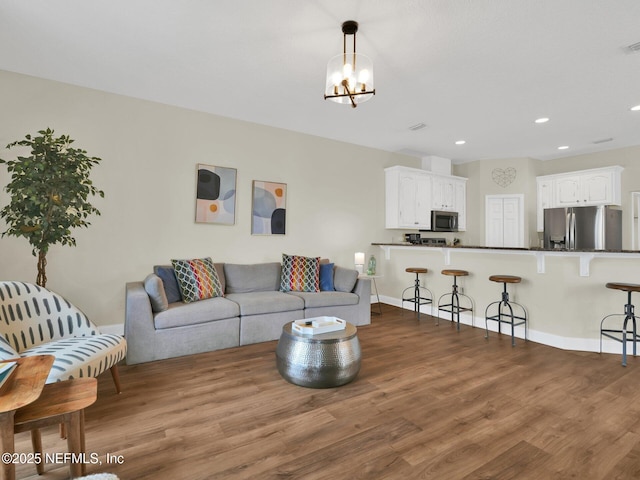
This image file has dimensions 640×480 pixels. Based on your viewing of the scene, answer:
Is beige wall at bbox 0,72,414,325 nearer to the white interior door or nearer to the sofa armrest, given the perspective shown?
the sofa armrest

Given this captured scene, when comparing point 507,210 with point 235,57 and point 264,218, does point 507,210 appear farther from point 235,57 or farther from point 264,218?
point 235,57

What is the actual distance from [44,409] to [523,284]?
172 inches

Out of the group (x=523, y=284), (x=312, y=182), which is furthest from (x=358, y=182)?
(x=523, y=284)

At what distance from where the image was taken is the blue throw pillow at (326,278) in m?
4.40

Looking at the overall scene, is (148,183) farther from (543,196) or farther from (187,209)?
(543,196)

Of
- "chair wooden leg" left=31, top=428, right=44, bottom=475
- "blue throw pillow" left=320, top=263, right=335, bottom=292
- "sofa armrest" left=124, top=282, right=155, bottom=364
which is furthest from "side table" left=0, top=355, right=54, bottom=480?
"blue throw pillow" left=320, top=263, right=335, bottom=292

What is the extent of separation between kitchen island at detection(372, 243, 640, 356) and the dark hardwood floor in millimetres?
427

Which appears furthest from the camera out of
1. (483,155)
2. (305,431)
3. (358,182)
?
(483,155)

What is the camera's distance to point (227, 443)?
1.86 metres

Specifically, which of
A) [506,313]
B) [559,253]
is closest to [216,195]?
[506,313]

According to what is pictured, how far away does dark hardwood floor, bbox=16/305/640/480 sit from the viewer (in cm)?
168

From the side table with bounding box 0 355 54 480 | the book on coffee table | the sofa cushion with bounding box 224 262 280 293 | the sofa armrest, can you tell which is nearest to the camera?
the side table with bounding box 0 355 54 480

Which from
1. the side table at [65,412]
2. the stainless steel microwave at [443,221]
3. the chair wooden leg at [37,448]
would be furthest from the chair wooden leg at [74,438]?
the stainless steel microwave at [443,221]

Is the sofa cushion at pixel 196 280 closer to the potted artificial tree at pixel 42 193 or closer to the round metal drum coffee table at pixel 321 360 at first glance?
the potted artificial tree at pixel 42 193
